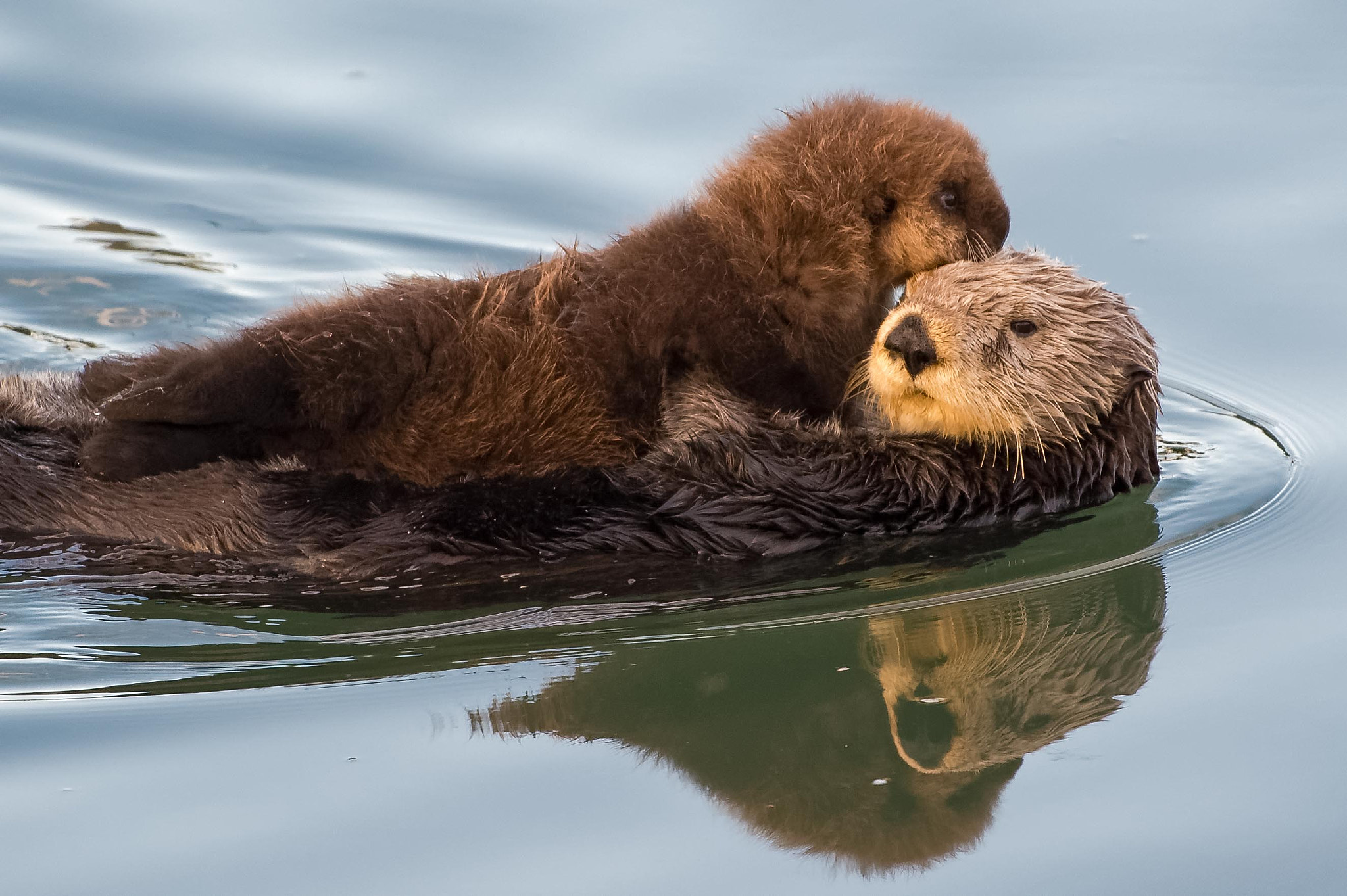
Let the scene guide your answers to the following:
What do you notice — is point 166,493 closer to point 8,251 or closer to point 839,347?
point 839,347

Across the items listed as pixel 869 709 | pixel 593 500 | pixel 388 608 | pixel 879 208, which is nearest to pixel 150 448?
pixel 388 608

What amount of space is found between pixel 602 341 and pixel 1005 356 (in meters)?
1.08

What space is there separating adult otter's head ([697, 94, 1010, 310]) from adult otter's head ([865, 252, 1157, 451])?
0.34 ft

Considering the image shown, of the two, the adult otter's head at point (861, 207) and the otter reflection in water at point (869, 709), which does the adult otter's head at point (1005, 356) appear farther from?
the otter reflection in water at point (869, 709)

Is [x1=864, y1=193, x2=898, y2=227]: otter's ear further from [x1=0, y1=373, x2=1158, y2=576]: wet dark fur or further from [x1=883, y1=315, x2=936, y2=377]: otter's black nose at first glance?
[x1=0, y1=373, x2=1158, y2=576]: wet dark fur

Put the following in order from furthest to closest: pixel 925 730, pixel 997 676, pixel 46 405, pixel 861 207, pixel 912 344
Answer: pixel 46 405 < pixel 861 207 < pixel 912 344 < pixel 997 676 < pixel 925 730

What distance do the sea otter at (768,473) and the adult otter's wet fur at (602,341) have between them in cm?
7

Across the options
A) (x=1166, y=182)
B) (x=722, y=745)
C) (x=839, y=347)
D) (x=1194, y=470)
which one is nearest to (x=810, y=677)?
(x=722, y=745)

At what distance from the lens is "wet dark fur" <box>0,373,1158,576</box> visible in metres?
3.78

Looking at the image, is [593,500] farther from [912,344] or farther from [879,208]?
[879,208]

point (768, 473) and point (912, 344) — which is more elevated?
point (912, 344)

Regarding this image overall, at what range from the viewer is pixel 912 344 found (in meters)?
3.87

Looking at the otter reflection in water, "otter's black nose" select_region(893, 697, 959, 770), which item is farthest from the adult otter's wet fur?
"otter's black nose" select_region(893, 697, 959, 770)

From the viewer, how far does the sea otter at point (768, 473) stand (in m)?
3.79
